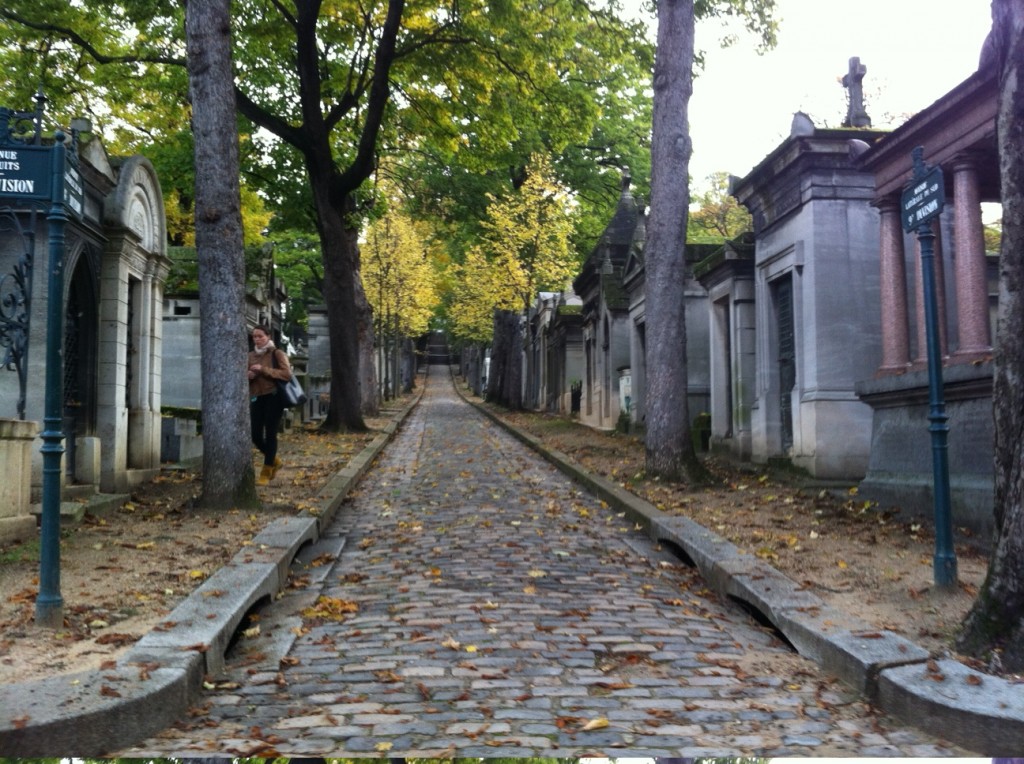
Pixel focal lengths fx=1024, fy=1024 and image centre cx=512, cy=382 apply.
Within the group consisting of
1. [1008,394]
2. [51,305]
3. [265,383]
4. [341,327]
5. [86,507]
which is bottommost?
[86,507]

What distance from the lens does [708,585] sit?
8031mm

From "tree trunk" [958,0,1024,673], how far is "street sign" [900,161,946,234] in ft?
3.40

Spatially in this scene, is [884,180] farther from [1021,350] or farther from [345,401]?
[345,401]

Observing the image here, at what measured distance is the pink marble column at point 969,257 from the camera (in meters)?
9.87

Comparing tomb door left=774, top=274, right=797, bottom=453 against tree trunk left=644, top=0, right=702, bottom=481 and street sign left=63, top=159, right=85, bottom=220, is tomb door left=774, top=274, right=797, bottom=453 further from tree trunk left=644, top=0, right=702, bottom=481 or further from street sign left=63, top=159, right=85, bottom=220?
street sign left=63, top=159, right=85, bottom=220

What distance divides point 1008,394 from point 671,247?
26.2ft

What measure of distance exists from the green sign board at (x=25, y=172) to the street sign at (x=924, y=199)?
219 inches

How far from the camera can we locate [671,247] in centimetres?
1320

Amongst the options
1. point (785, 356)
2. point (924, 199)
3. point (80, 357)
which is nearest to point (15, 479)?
point (80, 357)

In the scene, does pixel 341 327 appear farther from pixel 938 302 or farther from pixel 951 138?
pixel 951 138

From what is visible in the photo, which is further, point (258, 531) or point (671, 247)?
point (671, 247)

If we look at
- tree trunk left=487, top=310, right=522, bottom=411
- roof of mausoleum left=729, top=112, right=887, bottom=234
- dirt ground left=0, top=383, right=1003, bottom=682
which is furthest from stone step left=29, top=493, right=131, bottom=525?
tree trunk left=487, top=310, right=522, bottom=411

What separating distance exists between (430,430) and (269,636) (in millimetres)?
20888

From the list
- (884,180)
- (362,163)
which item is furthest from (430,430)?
(884,180)
